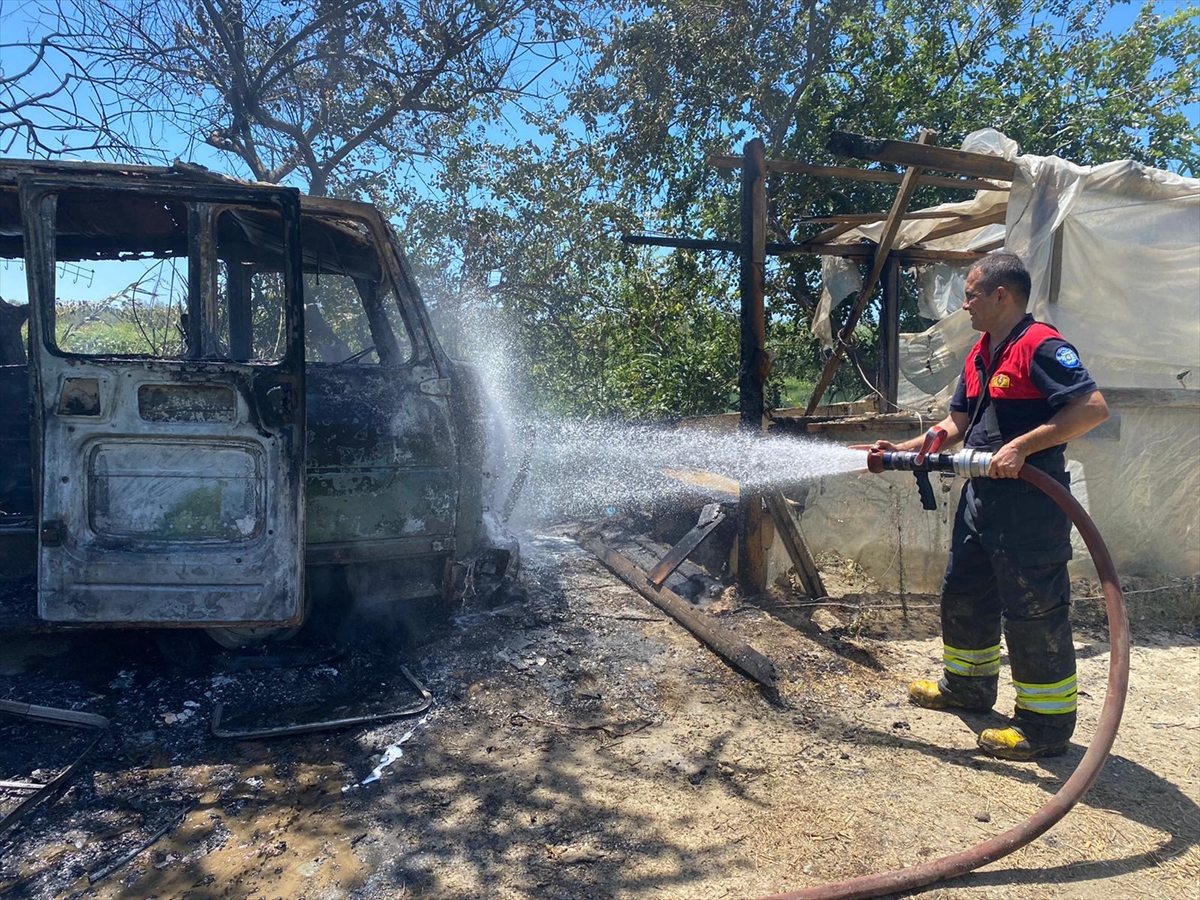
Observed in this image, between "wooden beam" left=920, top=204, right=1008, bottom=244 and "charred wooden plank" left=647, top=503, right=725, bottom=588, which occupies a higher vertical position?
"wooden beam" left=920, top=204, right=1008, bottom=244

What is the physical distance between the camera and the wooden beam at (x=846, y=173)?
16.2 ft

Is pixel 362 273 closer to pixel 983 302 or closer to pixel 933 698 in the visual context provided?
pixel 983 302

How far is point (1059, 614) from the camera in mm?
3082

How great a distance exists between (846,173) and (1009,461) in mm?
2913

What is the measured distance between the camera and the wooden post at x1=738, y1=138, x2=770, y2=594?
4754 millimetres

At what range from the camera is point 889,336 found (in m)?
6.03

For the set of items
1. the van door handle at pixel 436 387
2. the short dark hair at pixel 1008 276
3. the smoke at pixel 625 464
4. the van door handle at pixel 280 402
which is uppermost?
the short dark hair at pixel 1008 276

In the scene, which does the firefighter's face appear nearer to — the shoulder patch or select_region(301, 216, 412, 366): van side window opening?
the shoulder patch

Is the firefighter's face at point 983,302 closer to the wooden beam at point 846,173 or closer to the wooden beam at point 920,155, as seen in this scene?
the wooden beam at point 920,155

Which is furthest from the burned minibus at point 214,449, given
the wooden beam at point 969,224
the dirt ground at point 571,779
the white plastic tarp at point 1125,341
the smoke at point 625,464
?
the wooden beam at point 969,224

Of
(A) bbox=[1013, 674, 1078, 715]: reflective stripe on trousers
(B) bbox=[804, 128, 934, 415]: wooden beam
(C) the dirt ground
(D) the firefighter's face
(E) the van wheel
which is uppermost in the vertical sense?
(B) bbox=[804, 128, 934, 415]: wooden beam

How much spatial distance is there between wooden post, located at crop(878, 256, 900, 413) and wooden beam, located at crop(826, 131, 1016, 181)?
1.12 meters

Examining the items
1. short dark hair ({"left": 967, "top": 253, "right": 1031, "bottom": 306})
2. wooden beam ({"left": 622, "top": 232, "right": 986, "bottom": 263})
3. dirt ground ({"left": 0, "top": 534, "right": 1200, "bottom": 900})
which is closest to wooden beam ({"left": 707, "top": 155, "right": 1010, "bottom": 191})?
wooden beam ({"left": 622, "top": 232, "right": 986, "bottom": 263})

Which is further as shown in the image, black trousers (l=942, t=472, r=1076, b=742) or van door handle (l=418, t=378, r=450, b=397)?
van door handle (l=418, t=378, r=450, b=397)
